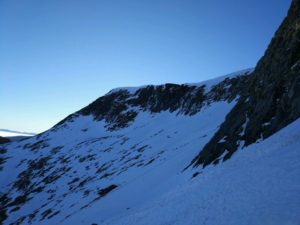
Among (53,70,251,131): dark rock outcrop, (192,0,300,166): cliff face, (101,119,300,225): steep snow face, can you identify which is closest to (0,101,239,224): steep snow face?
(53,70,251,131): dark rock outcrop

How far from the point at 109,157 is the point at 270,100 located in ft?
121

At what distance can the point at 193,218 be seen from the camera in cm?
1096

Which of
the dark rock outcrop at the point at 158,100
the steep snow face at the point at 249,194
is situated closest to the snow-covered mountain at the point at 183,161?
the steep snow face at the point at 249,194

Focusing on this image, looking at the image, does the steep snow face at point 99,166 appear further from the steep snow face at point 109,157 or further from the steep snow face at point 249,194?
the steep snow face at point 249,194

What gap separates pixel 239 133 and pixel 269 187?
37.2 ft

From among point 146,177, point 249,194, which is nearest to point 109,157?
point 146,177

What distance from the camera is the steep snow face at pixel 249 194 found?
28.9ft

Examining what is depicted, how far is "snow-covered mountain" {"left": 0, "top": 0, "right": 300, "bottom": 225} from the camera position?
11.1 m

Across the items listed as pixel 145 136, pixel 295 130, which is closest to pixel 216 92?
pixel 145 136

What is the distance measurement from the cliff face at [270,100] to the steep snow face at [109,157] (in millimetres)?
4276

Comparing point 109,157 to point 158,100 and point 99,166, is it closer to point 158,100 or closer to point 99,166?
point 99,166

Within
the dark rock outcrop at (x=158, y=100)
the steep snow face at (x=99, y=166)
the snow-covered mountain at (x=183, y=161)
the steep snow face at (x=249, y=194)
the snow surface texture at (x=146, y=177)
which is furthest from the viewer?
the dark rock outcrop at (x=158, y=100)

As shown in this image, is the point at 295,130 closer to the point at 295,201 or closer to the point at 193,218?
the point at 295,201

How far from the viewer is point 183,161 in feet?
94.5
